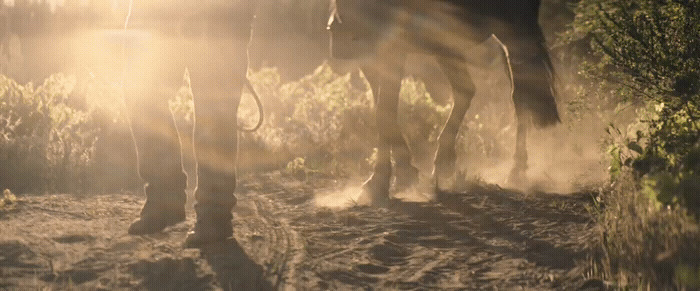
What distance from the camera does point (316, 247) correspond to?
4.70 metres

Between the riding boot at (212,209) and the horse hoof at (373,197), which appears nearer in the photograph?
the riding boot at (212,209)

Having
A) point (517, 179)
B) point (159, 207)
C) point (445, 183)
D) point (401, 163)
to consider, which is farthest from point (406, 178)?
point (159, 207)

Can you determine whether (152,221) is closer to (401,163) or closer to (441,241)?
(441,241)

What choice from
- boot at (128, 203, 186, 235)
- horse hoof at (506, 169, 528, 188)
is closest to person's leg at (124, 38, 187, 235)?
boot at (128, 203, 186, 235)

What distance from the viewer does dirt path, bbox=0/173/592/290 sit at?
397 cm

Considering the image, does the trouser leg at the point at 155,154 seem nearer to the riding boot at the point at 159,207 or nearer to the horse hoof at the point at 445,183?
the riding boot at the point at 159,207

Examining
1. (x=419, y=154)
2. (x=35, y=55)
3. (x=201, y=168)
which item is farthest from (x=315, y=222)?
(x=35, y=55)

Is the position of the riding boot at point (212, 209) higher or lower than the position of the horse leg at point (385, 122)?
lower

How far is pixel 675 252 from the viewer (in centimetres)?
359

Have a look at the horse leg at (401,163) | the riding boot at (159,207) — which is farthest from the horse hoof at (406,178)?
the riding boot at (159,207)

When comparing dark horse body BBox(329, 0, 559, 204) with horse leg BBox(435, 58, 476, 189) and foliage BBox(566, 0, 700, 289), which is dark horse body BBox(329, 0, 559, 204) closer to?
horse leg BBox(435, 58, 476, 189)

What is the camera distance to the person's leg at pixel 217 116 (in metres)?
4.69

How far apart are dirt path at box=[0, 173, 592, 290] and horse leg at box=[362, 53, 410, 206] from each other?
245 mm

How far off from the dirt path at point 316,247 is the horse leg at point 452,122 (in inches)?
27.2
